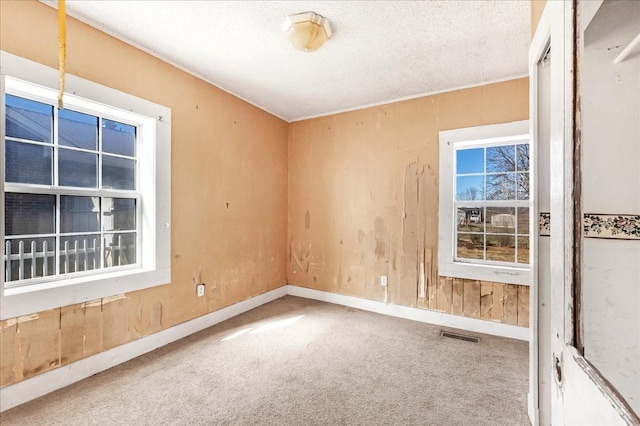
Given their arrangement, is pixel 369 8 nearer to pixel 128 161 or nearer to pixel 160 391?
pixel 128 161

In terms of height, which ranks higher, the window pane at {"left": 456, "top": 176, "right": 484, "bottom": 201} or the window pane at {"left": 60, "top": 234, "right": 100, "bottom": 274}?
the window pane at {"left": 456, "top": 176, "right": 484, "bottom": 201}

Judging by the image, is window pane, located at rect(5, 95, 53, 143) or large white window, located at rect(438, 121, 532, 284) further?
large white window, located at rect(438, 121, 532, 284)

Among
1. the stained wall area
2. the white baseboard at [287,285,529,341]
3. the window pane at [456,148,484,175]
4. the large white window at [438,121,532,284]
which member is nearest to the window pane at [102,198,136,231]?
the stained wall area

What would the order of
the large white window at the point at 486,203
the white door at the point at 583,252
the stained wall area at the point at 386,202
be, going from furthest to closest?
the stained wall area at the point at 386,202
the large white window at the point at 486,203
the white door at the point at 583,252

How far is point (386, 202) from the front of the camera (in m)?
3.50

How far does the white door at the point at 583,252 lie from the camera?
0.52 metres

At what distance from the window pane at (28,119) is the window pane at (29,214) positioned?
404mm

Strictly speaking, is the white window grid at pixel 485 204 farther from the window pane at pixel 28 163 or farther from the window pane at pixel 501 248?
the window pane at pixel 28 163

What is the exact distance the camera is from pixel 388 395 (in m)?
1.90

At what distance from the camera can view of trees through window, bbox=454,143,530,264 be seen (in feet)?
9.36

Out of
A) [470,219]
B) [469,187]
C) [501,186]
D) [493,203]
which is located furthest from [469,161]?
[470,219]

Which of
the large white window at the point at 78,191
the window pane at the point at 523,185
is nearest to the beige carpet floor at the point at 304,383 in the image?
the large white window at the point at 78,191

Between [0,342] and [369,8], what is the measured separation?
10.3 ft

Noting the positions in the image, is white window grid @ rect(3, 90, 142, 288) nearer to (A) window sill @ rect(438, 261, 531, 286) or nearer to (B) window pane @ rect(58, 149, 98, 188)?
(B) window pane @ rect(58, 149, 98, 188)
